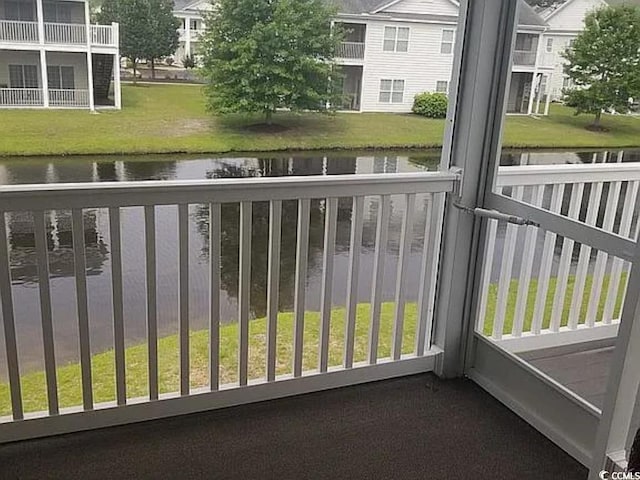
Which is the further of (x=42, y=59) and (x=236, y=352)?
(x=236, y=352)

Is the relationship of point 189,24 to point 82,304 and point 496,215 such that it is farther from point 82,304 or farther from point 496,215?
point 496,215

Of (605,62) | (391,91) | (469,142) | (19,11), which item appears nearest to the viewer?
(19,11)

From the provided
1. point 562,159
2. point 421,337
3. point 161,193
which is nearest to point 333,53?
point 161,193

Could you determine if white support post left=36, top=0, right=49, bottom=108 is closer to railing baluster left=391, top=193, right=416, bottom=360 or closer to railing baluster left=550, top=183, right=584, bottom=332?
railing baluster left=391, top=193, right=416, bottom=360

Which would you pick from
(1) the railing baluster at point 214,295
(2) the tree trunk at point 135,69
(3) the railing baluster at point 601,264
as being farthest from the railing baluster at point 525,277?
(2) the tree trunk at point 135,69

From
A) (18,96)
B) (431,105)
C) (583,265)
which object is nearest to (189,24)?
(18,96)

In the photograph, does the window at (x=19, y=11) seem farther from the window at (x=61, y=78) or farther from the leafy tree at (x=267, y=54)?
the leafy tree at (x=267, y=54)

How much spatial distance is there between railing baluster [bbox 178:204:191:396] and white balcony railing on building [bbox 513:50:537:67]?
1.42 metres

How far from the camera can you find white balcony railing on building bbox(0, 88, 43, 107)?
2149 millimetres

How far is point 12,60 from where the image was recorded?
2.11m

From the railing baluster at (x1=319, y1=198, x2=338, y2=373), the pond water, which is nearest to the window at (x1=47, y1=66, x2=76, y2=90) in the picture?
the pond water

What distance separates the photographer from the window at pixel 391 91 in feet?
8.52

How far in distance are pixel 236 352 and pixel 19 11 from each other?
4.96ft

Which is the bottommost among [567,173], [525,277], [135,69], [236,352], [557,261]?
[236,352]
